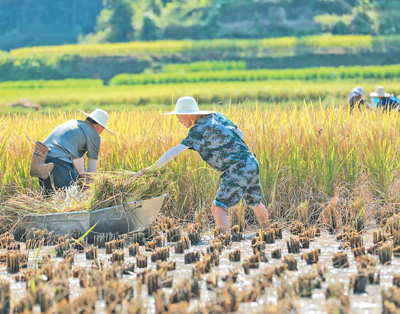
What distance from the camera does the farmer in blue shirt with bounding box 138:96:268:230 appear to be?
15.4 ft

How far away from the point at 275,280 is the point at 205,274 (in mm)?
434

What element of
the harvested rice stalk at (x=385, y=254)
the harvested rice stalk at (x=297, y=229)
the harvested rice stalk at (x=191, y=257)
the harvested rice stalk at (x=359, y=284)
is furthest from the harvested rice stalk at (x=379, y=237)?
the harvested rice stalk at (x=191, y=257)

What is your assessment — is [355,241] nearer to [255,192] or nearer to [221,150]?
[255,192]

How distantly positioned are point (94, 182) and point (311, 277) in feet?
7.35

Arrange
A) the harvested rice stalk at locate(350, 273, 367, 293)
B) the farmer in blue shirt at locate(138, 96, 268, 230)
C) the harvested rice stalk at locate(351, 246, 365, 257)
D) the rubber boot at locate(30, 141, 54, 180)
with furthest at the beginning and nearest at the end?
the rubber boot at locate(30, 141, 54, 180), the farmer in blue shirt at locate(138, 96, 268, 230), the harvested rice stalk at locate(351, 246, 365, 257), the harvested rice stalk at locate(350, 273, 367, 293)

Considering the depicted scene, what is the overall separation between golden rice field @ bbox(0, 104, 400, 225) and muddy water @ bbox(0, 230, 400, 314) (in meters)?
0.71

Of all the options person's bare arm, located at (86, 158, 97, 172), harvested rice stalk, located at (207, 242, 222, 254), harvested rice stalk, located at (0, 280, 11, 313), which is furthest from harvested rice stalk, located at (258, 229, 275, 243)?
harvested rice stalk, located at (0, 280, 11, 313)

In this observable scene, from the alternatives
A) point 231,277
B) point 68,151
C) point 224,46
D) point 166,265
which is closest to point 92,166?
point 68,151

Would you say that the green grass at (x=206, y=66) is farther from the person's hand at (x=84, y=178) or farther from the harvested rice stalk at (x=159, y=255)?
the harvested rice stalk at (x=159, y=255)

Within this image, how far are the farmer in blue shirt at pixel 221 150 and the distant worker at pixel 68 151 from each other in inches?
36.7

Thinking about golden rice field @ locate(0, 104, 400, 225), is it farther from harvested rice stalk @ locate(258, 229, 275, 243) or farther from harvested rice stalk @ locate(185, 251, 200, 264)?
harvested rice stalk @ locate(185, 251, 200, 264)

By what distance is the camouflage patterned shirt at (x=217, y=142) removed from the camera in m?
4.69

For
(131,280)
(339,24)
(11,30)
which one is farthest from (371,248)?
(11,30)

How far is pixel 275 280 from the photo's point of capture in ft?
11.7
